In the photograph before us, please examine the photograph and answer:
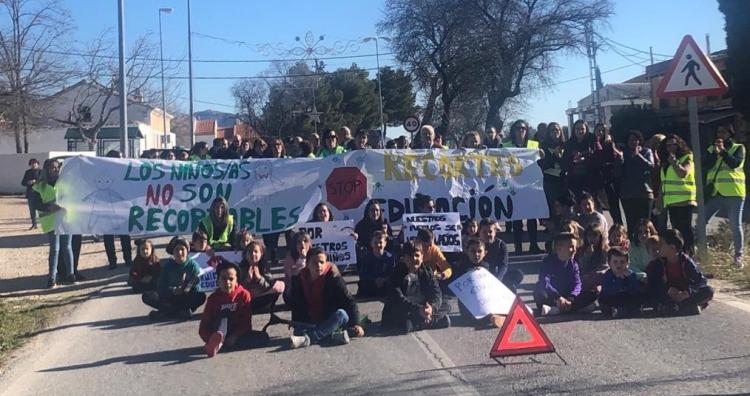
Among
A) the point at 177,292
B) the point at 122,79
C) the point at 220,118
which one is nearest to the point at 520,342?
the point at 177,292

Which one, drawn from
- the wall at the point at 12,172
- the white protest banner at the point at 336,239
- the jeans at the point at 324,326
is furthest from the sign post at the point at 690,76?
the wall at the point at 12,172

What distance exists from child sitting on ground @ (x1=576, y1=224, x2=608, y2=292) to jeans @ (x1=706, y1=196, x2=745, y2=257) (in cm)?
262

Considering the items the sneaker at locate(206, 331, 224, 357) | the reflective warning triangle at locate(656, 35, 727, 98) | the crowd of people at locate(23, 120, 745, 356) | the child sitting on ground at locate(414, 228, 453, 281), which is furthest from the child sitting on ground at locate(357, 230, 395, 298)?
the reflective warning triangle at locate(656, 35, 727, 98)

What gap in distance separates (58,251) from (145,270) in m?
2.28

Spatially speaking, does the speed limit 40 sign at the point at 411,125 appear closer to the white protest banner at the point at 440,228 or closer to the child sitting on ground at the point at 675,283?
the white protest banner at the point at 440,228

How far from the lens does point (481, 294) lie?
763cm

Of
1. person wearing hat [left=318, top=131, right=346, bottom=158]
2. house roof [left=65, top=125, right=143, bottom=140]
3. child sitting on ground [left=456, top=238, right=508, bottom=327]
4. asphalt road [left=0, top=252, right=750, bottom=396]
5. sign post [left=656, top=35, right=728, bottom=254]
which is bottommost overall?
asphalt road [left=0, top=252, right=750, bottom=396]

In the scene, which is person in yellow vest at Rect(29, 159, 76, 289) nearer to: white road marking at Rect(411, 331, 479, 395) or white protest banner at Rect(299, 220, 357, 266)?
white protest banner at Rect(299, 220, 357, 266)

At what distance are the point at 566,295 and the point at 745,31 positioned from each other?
17.5 meters

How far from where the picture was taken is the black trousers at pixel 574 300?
7879 mm

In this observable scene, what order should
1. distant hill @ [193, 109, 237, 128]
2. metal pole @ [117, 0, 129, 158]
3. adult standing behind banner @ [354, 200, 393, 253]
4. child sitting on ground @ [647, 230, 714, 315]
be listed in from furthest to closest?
distant hill @ [193, 109, 237, 128], metal pole @ [117, 0, 129, 158], adult standing behind banner @ [354, 200, 393, 253], child sitting on ground @ [647, 230, 714, 315]

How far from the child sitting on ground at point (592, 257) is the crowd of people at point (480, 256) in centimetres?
1

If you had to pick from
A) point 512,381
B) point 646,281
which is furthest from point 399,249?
point 512,381

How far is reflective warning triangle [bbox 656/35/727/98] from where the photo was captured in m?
9.49
